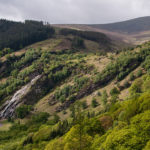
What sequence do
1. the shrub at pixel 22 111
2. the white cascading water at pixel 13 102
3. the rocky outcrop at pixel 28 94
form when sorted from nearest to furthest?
the shrub at pixel 22 111 < the white cascading water at pixel 13 102 < the rocky outcrop at pixel 28 94

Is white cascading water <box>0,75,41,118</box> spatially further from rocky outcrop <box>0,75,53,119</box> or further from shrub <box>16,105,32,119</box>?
shrub <box>16,105,32,119</box>

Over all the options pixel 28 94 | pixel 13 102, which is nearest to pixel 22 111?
pixel 28 94

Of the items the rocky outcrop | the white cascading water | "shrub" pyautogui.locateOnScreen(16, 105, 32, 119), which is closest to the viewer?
"shrub" pyautogui.locateOnScreen(16, 105, 32, 119)

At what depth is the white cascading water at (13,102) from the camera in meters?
96.5

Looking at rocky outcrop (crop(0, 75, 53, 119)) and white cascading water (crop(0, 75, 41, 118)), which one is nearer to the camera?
white cascading water (crop(0, 75, 41, 118))

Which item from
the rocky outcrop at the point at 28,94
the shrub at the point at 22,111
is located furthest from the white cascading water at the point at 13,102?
the shrub at the point at 22,111

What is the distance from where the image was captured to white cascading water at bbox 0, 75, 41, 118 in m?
96.5

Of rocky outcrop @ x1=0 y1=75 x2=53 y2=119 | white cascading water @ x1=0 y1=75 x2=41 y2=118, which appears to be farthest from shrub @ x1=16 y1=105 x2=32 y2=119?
white cascading water @ x1=0 y1=75 x2=41 y2=118

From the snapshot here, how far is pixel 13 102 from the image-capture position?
101 metres

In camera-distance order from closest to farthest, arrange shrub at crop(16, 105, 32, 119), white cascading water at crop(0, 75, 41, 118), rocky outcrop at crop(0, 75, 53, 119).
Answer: shrub at crop(16, 105, 32, 119) < white cascading water at crop(0, 75, 41, 118) < rocky outcrop at crop(0, 75, 53, 119)

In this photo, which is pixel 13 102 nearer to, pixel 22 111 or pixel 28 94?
pixel 28 94

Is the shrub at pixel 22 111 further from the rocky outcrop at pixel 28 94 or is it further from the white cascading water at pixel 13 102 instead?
the white cascading water at pixel 13 102

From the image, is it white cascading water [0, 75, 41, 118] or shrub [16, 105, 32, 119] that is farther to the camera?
white cascading water [0, 75, 41, 118]

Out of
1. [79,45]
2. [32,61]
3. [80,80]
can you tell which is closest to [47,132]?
[80,80]
